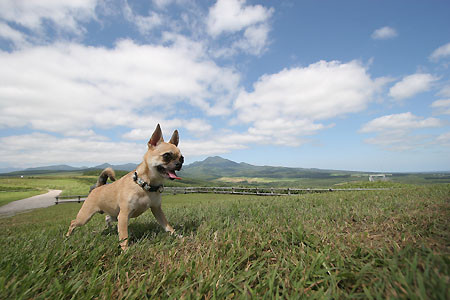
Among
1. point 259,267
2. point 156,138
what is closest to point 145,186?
point 156,138

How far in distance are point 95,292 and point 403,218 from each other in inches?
136

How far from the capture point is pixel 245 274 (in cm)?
175

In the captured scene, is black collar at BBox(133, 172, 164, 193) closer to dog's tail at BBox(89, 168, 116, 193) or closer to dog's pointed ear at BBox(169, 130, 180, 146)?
dog's pointed ear at BBox(169, 130, 180, 146)

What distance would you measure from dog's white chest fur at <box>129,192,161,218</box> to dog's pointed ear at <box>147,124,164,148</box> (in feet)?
2.78

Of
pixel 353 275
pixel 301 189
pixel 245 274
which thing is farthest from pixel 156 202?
pixel 301 189

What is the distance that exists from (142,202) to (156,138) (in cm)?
111

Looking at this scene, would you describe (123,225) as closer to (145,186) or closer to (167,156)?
(145,186)

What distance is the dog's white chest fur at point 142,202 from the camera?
3300mm

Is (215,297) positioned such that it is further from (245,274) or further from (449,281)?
(449,281)

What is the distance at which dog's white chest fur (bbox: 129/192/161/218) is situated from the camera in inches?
130

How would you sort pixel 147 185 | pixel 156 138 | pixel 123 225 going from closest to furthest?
pixel 123 225, pixel 147 185, pixel 156 138

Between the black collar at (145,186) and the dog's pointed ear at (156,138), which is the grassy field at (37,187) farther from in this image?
the dog's pointed ear at (156,138)

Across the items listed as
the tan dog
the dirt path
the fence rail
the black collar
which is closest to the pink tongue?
the tan dog

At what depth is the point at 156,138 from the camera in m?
3.53
